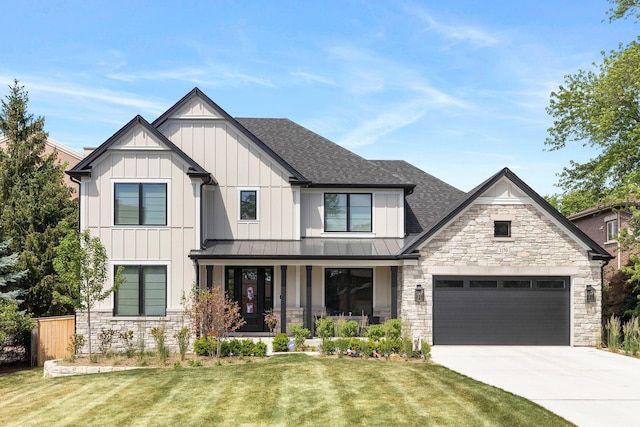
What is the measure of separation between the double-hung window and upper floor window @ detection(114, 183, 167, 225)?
5.22 feet

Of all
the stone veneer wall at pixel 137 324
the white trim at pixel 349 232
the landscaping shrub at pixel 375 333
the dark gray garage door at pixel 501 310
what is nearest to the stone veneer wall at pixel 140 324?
the stone veneer wall at pixel 137 324

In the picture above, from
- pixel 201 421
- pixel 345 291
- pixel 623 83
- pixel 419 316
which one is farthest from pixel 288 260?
pixel 623 83

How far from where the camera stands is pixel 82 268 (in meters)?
17.2

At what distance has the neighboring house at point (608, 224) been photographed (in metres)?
26.7

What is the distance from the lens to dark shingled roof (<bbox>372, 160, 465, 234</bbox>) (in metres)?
23.8

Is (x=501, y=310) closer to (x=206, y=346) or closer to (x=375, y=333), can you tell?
(x=375, y=333)

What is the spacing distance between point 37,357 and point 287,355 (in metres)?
8.28

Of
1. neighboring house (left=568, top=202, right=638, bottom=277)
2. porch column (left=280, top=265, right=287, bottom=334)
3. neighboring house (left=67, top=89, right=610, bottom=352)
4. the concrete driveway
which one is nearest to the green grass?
the concrete driveway

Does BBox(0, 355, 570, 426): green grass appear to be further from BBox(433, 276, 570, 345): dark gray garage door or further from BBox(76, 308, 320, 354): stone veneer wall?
BBox(433, 276, 570, 345): dark gray garage door

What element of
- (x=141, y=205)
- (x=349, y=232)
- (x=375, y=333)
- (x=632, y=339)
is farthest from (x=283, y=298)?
(x=632, y=339)

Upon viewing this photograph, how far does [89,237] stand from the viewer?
1877cm

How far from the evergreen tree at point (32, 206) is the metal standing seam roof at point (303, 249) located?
16.7ft

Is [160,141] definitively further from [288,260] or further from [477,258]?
[477,258]

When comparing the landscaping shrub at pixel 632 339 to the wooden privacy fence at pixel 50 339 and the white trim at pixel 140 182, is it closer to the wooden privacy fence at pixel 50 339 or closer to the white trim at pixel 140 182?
the white trim at pixel 140 182
